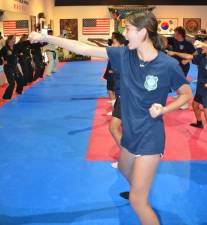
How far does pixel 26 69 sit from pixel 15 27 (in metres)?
3.27

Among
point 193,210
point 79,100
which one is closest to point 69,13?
point 79,100

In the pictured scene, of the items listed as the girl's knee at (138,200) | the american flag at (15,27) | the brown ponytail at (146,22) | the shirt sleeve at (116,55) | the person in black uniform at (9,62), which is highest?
the american flag at (15,27)

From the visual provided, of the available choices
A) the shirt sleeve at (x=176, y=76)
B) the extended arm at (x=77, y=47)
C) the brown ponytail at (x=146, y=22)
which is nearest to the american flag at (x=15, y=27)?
the extended arm at (x=77, y=47)

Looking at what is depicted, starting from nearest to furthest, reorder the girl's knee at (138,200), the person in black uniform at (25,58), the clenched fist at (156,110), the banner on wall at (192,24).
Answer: the clenched fist at (156,110), the girl's knee at (138,200), the person in black uniform at (25,58), the banner on wall at (192,24)

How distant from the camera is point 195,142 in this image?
6156mm

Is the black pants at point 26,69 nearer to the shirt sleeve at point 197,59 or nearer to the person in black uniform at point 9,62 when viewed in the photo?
the person in black uniform at point 9,62

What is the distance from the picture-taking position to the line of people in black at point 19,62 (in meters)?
10.1

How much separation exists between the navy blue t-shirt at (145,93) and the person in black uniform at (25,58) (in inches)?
389

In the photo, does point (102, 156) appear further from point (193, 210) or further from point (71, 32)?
point (71, 32)

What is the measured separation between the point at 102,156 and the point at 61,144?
3.15 feet

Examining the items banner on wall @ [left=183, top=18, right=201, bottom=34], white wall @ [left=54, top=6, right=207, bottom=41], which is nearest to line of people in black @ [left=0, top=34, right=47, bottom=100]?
white wall @ [left=54, top=6, right=207, bottom=41]

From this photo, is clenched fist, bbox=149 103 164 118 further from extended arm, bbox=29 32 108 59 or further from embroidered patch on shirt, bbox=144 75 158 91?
extended arm, bbox=29 32 108 59

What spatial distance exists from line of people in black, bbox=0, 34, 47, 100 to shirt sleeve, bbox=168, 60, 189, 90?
823 centimetres

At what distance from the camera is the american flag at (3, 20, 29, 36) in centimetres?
1399
